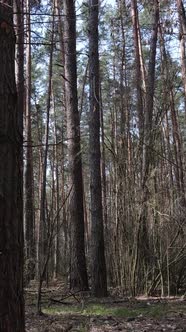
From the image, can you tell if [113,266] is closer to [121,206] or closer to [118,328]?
[121,206]

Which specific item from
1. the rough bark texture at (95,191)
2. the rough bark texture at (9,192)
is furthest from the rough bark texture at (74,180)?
the rough bark texture at (9,192)

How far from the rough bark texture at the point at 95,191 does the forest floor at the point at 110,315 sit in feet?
1.49

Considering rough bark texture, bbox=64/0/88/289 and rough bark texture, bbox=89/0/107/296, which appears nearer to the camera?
rough bark texture, bbox=89/0/107/296

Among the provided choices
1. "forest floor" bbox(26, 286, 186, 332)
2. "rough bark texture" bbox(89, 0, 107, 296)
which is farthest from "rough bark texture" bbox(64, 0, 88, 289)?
"forest floor" bbox(26, 286, 186, 332)

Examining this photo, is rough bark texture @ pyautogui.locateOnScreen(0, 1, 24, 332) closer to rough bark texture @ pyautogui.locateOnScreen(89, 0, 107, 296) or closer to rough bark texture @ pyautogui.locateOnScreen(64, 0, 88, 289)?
rough bark texture @ pyautogui.locateOnScreen(89, 0, 107, 296)

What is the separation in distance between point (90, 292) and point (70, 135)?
2992mm

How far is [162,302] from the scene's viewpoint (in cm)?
766

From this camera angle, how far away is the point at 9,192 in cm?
274

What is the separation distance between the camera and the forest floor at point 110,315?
218 inches

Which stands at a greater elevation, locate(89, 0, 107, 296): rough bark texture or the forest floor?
locate(89, 0, 107, 296): rough bark texture

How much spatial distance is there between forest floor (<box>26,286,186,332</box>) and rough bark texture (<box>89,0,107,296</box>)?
453mm

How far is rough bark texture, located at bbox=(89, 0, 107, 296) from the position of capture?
8.55 m

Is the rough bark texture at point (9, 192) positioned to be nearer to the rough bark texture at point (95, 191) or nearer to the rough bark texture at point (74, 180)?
the rough bark texture at point (95, 191)

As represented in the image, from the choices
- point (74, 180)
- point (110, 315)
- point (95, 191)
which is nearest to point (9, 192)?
point (110, 315)
